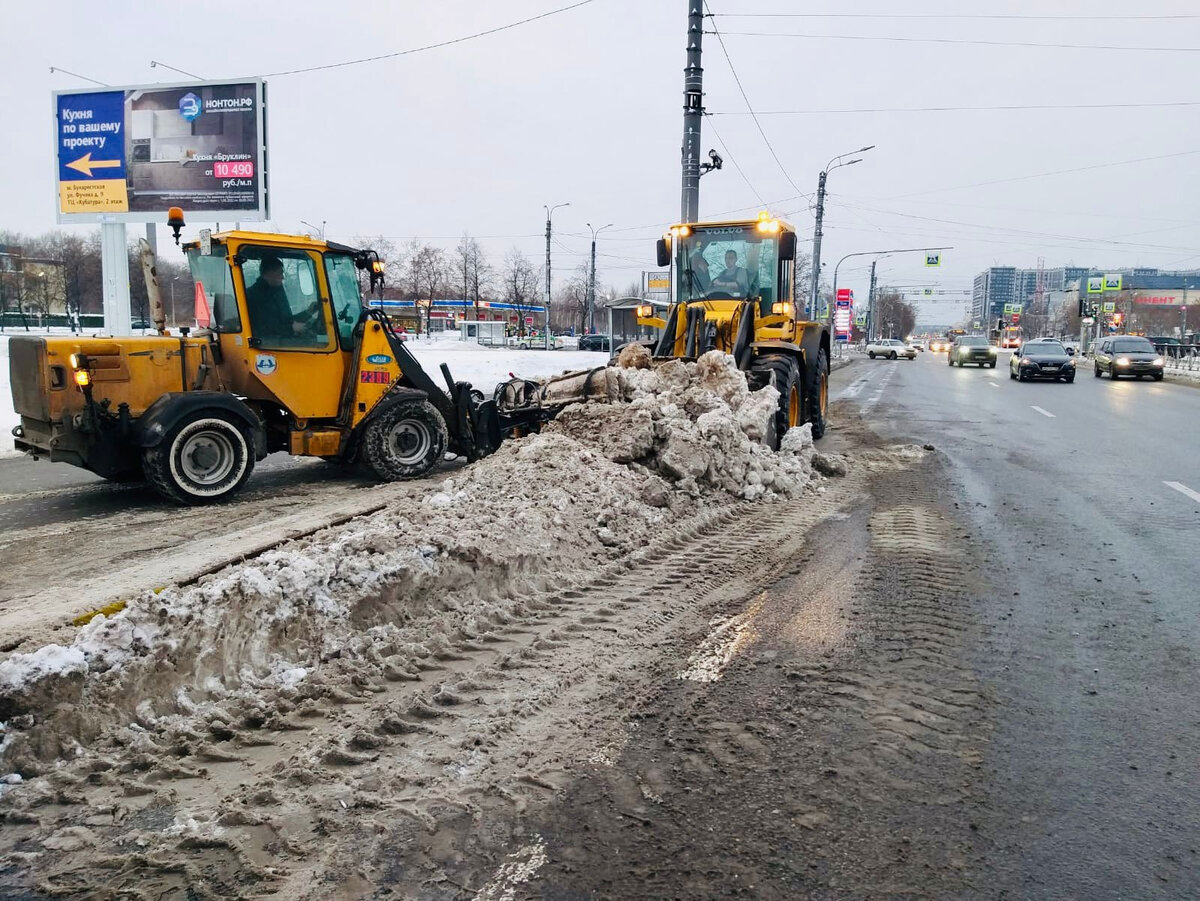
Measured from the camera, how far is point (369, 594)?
4406mm

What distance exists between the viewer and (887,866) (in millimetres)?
2625

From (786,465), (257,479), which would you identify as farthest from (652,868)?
(257,479)

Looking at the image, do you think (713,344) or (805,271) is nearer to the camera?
(713,344)

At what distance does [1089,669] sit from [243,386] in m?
7.27

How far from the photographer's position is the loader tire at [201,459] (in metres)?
7.38

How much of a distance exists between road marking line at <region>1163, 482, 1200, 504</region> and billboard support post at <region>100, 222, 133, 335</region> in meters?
24.2

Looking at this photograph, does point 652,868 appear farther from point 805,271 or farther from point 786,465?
point 805,271

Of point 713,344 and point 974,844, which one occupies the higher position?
point 713,344

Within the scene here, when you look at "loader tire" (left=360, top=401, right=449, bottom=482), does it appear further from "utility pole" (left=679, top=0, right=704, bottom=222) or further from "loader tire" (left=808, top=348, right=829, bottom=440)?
"utility pole" (left=679, top=0, right=704, bottom=222)

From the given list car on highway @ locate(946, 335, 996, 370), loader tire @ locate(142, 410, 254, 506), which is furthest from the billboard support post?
car on highway @ locate(946, 335, 996, 370)

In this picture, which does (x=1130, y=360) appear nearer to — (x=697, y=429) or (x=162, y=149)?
(x=697, y=429)

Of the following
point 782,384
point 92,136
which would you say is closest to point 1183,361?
point 782,384

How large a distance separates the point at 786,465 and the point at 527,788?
6.38 metres

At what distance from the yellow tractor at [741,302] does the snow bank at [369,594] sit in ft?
12.3
